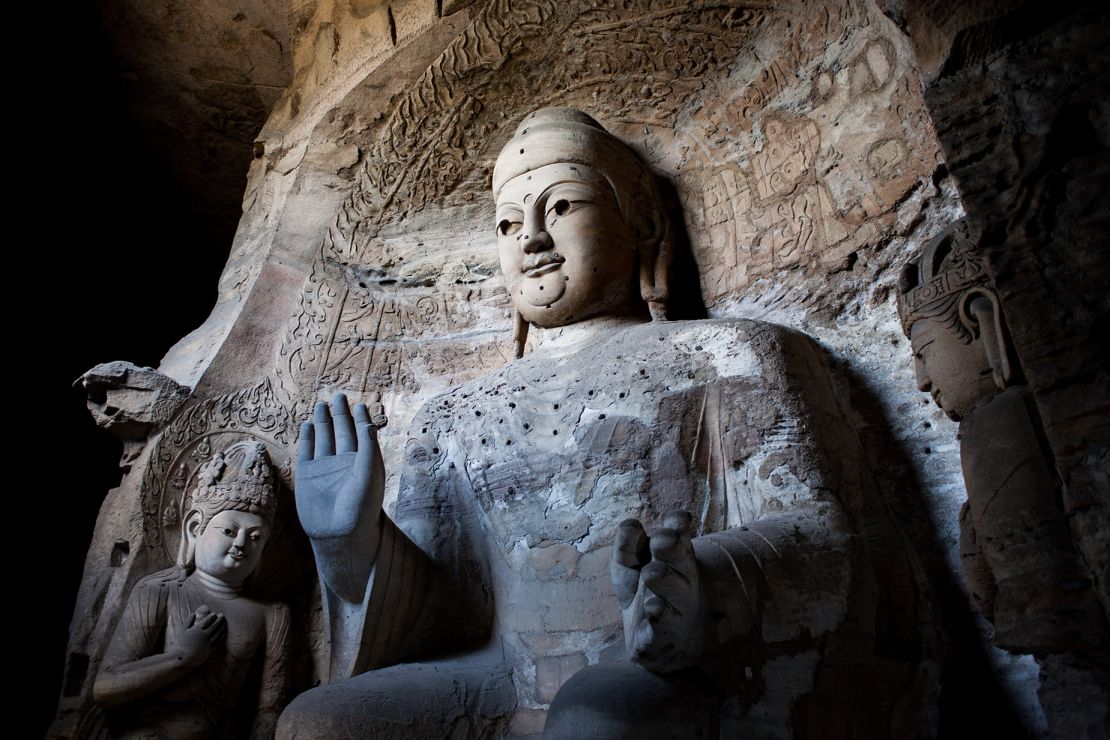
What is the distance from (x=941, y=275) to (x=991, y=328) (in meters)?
0.24

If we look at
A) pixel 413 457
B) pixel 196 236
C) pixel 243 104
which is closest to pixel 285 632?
pixel 413 457

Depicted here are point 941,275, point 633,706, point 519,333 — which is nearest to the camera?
point 633,706

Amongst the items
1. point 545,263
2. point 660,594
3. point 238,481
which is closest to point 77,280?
point 238,481

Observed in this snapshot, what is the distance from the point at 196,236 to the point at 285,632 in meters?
3.64

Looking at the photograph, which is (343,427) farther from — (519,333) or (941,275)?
A: (941,275)

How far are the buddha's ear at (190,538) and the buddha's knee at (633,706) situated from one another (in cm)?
202

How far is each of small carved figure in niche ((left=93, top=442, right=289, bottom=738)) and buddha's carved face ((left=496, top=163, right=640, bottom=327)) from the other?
133 centimetres

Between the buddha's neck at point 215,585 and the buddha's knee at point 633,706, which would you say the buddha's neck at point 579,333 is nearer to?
the buddha's neck at point 215,585

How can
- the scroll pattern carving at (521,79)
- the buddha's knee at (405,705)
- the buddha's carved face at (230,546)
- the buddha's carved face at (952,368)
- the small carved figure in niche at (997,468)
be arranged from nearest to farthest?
the small carved figure in niche at (997,468), the buddha's carved face at (952,368), the buddha's knee at (405,705), the buddha's carved face at (230,546), the scroll pattern carving at (521,79)

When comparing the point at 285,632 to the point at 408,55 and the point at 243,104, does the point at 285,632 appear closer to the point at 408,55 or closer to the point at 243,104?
the point at 408,55

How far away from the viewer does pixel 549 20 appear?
4145mm

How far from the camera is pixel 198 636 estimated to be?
321 cm

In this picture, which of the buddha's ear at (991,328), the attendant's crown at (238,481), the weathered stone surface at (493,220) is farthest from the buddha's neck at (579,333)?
the buddha's ear at (991,328)

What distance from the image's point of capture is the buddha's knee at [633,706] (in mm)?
1876
